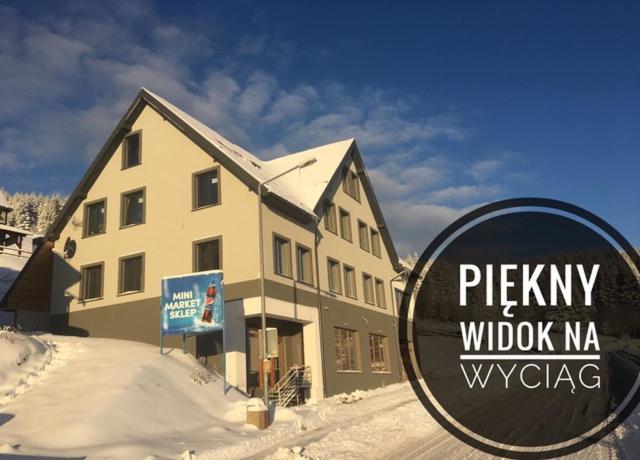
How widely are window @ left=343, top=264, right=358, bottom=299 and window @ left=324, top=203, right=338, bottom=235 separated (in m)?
2.45

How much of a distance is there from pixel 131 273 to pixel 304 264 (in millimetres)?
8631

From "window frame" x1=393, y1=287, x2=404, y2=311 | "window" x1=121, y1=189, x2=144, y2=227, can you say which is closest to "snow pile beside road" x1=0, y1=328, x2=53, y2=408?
"window" x1=121, y1=189, x2=144, y2=227

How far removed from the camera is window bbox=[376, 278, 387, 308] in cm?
3750

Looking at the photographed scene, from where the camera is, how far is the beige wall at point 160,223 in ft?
80.3

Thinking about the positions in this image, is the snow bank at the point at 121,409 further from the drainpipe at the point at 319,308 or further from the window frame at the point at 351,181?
the window frame at the point at 351,181

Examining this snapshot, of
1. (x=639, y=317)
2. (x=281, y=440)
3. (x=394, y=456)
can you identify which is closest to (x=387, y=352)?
(x=281, y=440)

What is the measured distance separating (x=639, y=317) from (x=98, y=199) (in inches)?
2612

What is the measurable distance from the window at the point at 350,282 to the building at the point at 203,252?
9cm

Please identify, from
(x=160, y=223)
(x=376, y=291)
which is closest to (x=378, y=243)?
(x=376, y=291)

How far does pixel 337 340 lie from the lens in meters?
29.6

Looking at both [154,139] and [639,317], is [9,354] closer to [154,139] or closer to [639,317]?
[154,139]

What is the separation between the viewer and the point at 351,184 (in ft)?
121

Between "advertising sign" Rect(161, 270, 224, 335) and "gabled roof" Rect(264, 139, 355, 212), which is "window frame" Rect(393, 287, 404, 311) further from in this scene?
"advertising sign" Rect(161, 270, 224, 335)

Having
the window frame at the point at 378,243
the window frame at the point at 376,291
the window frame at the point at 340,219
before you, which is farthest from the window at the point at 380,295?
the window frame at the point at 340,219
